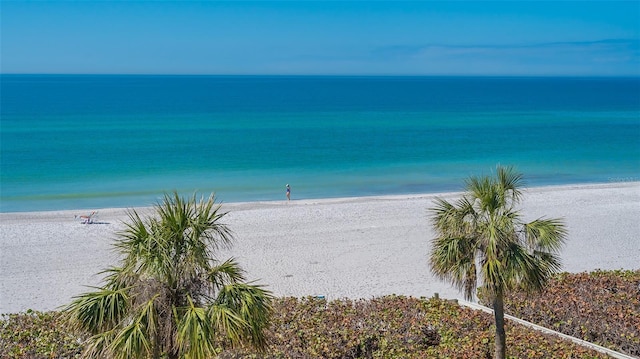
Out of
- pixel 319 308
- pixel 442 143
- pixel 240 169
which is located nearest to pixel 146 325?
pixel 319 308

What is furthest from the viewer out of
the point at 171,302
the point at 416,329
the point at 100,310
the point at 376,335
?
the point at 416,329

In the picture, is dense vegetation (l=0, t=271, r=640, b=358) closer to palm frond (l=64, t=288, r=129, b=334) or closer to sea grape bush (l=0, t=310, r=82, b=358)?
sea grape bush (l=0, t=310, r=82, b=358)

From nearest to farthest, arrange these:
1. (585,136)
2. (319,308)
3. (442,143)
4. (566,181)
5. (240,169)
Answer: (319,308), (566,181), (240,169), (442,143), (585,136)

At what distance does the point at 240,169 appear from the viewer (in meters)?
46.6

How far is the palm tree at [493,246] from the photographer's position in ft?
33.4

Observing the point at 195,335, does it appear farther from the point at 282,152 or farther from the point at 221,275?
the point at 282,152

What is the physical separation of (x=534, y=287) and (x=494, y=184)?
1.68m

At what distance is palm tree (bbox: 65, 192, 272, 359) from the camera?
25.3ft

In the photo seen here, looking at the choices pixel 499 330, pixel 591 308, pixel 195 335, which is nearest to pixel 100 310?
pixel 195 335

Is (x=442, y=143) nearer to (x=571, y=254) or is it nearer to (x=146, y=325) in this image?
(x=571, y=254)

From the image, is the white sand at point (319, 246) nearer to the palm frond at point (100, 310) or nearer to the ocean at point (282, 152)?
the ocean at point (282, 152)

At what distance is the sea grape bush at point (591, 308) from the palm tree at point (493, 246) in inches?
122

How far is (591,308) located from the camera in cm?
1456

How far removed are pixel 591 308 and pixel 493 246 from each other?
5.78 meters
